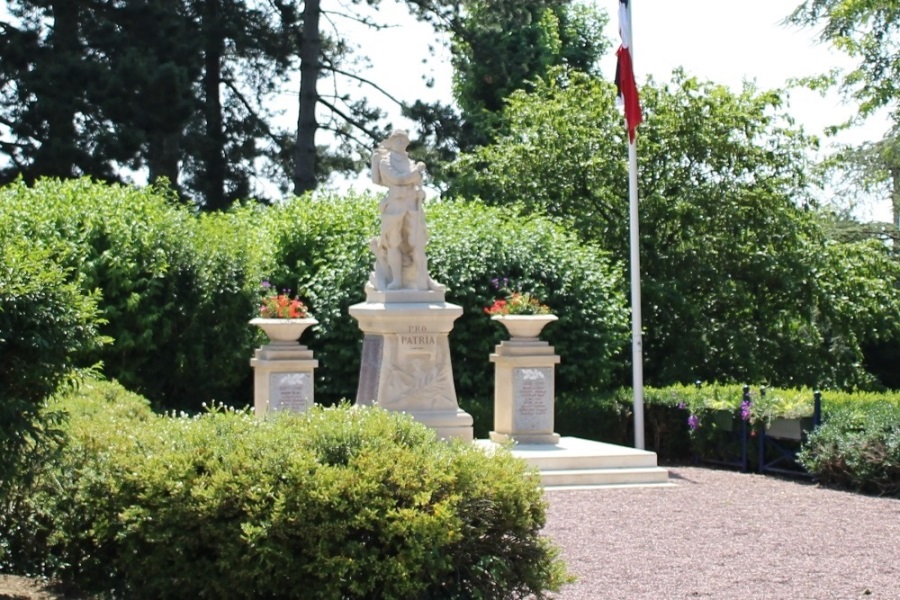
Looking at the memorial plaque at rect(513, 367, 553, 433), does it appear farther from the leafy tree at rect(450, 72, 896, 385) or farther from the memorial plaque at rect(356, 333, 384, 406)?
the leafy tree at rect(450, 72, 896, 385)

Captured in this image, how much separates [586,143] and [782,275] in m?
3.94

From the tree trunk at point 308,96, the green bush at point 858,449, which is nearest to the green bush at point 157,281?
the green bush at point 858,449

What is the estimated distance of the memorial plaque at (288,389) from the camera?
15438 mm

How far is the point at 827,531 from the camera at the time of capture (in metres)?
10.6

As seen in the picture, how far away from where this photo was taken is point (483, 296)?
18.9m

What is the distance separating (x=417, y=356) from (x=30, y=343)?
26.5 feet

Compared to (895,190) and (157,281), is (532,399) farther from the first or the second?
(895,190)

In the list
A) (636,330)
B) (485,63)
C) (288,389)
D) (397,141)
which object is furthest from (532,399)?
(485,63)

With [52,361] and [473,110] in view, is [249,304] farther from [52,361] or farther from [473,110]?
[473,110]

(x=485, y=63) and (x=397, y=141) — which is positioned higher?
(x=485, y=63)

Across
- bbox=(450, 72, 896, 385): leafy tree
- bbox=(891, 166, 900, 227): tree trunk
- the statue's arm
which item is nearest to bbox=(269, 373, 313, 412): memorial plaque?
the statue's arm

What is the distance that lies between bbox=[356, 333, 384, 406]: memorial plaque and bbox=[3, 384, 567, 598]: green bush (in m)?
7.59

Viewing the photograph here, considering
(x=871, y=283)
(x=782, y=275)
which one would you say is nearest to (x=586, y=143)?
(x=782, y=275)

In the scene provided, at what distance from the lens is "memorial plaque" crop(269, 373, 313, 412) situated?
15438 millimetres
